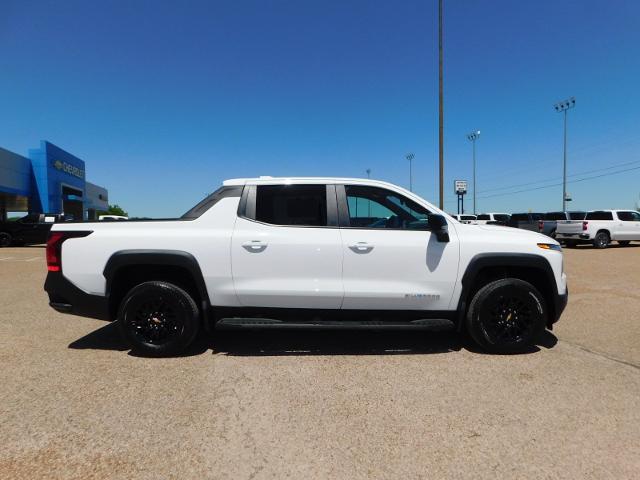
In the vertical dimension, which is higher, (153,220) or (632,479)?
(153,220)

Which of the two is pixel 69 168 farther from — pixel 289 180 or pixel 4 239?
pixel 289 180

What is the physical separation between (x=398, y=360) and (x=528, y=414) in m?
1.20

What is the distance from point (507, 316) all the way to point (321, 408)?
7.31ft

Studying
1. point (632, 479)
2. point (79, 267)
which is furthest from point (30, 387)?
point (632, 479)

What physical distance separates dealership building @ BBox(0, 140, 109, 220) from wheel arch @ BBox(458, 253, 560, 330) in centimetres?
2975

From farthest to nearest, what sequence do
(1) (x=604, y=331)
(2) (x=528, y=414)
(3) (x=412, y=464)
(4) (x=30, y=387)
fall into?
1. (1) (x=604, y=331)
2. (4) (x=30, y=387)
3. (2) (x=528, y=414)
4. (3) (x=412, y=464)

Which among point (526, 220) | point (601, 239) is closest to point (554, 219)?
A: point (526, 220)

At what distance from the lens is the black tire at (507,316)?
12.0 feet

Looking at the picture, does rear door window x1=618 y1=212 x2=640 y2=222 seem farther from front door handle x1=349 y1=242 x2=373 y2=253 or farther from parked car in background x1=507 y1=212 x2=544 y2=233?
front door handle x1=349 y1=242 x2=373 y2=253

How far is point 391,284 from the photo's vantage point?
11.8 feet

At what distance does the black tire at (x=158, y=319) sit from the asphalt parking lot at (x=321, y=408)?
15cm

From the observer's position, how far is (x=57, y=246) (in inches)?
143

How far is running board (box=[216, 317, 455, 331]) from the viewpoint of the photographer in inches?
138

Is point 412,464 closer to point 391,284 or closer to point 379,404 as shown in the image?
point 379,404
